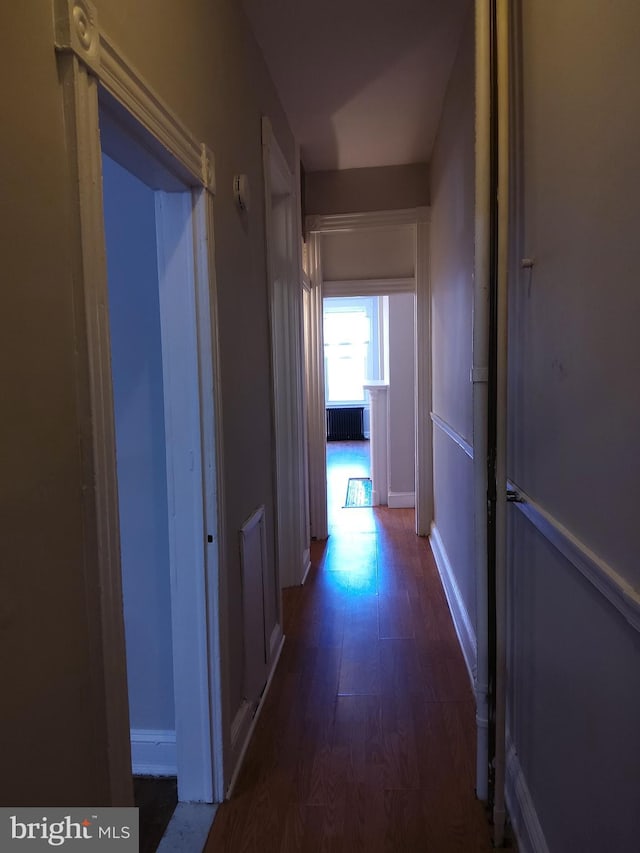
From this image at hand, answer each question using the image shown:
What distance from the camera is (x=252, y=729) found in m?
1.98

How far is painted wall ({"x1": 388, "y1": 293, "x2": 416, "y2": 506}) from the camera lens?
510cm

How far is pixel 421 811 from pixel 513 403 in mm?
1230

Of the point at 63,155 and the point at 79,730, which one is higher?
the point at 63,155

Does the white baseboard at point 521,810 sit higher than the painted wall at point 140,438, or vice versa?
the painted wall at point 140,438

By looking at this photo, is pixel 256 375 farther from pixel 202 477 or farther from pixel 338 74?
pixel 338 74

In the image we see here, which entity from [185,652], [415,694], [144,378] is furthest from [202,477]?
[415,694]

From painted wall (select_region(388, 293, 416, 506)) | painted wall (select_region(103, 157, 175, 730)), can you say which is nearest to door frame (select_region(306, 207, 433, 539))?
painted wall (select_region(388, 293, 416, 506))

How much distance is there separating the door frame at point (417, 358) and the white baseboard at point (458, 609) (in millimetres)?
619

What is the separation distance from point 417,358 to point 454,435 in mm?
1524

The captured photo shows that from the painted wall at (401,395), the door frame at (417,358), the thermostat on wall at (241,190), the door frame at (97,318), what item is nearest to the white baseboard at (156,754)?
the door frame at (97,318)

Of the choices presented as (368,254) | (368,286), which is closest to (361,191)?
(368,254)

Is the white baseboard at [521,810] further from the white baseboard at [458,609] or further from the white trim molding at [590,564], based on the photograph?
the white trim molding at [590,564]

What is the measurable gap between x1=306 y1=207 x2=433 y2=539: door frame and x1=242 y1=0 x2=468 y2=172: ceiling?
Answer: 0.48 meters

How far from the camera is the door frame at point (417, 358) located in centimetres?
396
